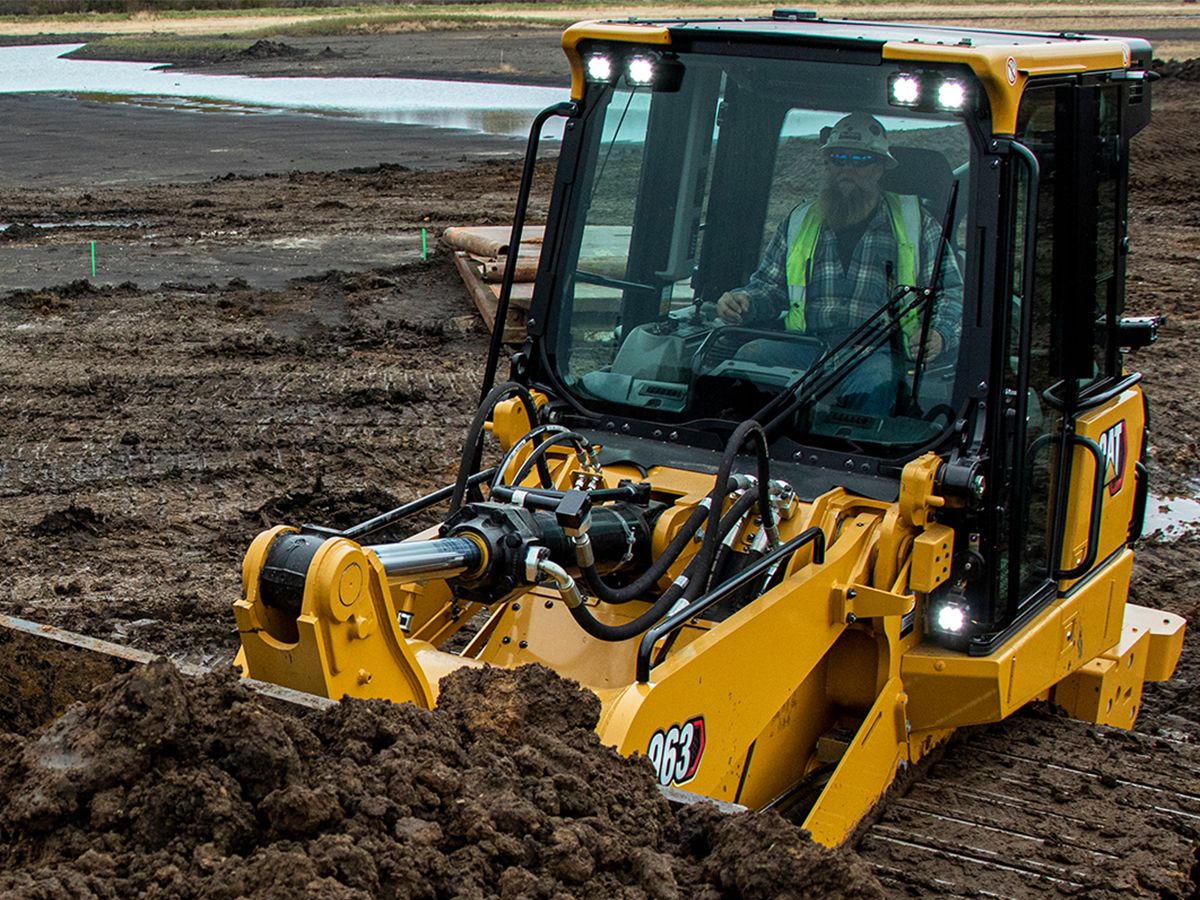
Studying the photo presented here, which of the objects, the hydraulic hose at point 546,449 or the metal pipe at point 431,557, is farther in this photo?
the hydraulic hose at point 546,449

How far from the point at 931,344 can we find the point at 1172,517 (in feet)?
14.8

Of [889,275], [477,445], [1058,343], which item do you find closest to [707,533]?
[477,445]

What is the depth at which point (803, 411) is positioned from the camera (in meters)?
4.75

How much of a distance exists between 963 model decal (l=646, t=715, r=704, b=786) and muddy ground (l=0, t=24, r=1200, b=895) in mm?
780

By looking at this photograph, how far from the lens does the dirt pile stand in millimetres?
3043

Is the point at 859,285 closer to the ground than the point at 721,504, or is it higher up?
higher up

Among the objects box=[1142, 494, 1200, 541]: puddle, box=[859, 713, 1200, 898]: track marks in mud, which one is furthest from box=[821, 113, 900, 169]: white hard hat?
box=[1142, 494, 1200, 541]: puddle

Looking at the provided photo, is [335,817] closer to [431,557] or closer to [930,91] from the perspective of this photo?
[431,557]

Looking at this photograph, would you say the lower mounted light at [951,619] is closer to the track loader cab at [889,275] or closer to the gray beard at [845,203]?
the track loader cab at [889,275]

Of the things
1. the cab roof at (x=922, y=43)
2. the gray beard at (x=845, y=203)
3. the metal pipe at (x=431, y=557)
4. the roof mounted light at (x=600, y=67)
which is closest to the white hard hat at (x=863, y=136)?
the gray beard at (x=845, y=203)

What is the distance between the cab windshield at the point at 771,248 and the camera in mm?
4602

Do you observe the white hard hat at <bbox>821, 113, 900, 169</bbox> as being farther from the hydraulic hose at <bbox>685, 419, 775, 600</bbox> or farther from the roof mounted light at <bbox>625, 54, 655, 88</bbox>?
the hydraulic hose at <bbox>685, 419, 775, 600</bbox>

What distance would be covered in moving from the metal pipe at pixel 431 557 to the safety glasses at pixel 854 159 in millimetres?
1730

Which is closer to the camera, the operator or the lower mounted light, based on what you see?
the operator
